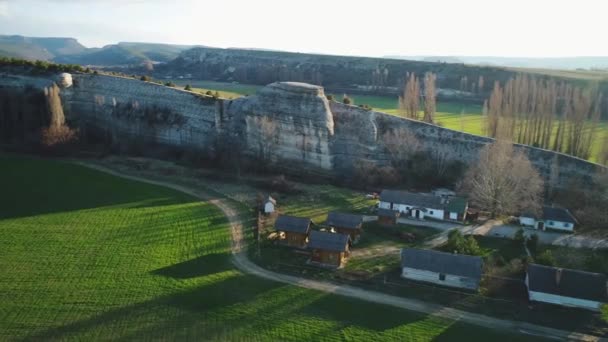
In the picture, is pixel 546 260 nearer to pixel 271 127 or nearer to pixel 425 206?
pixel 425 206

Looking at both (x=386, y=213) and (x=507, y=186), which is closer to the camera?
(x=386, y=213)

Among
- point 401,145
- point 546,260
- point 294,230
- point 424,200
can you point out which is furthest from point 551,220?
point 294,230

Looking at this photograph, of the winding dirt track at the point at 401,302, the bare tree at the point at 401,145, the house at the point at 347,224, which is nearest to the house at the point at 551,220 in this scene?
the bare tree at the point at 401,145

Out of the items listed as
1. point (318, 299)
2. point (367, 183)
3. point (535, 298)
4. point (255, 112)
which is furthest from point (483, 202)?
point (255, 112)

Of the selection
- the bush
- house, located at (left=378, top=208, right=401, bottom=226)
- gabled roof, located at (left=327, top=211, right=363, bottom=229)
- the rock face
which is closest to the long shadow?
gabled roof, located at (left=327, top=211, right=363, bottom=229)

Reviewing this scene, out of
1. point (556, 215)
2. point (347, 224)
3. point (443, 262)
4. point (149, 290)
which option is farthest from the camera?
point (556, 215)

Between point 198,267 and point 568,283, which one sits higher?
point 568,283
